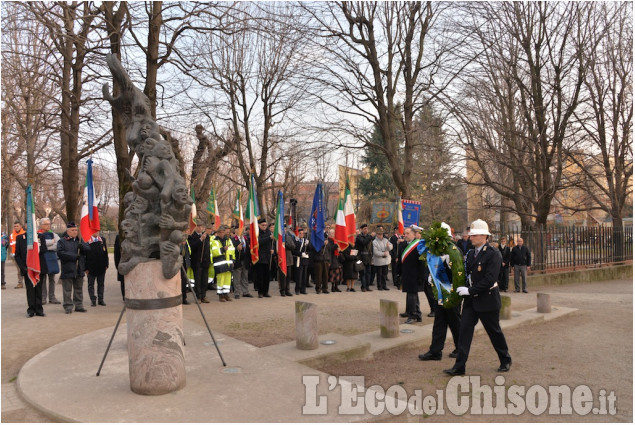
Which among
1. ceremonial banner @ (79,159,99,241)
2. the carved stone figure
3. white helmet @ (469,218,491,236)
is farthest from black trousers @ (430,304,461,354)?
ceremonial banner @ (79,159,99,241)

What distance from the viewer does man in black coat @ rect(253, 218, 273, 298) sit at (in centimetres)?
1302

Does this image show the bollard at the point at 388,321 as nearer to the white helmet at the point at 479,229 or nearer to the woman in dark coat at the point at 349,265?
the white helmet at the point at 479,229

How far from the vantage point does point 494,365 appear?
681 centimetres

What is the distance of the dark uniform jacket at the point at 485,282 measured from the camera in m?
6.20

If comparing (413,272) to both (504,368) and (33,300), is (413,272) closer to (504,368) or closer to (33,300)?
(504,368)

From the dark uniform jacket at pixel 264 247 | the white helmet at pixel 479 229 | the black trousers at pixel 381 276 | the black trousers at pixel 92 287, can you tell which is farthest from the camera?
the black trousers at pixel 381 276

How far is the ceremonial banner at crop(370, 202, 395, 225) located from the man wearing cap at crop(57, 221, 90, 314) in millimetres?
27569

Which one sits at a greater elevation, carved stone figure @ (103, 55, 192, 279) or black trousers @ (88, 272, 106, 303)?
carved stone figure @ (103, 55, 192, 279)

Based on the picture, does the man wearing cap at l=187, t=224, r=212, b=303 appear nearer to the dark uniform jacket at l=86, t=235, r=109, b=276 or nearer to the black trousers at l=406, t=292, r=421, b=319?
the dark uniform jacket at l=86, t=235, r=109, b=276

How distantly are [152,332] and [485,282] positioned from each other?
4.11 metres

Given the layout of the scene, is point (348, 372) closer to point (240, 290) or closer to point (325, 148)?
point (240, 290)

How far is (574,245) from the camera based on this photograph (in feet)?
58.9

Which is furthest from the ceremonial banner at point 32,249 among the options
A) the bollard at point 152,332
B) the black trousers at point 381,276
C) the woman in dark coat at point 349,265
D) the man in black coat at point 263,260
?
the black trousers at point 381,276

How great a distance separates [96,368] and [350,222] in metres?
9.02
